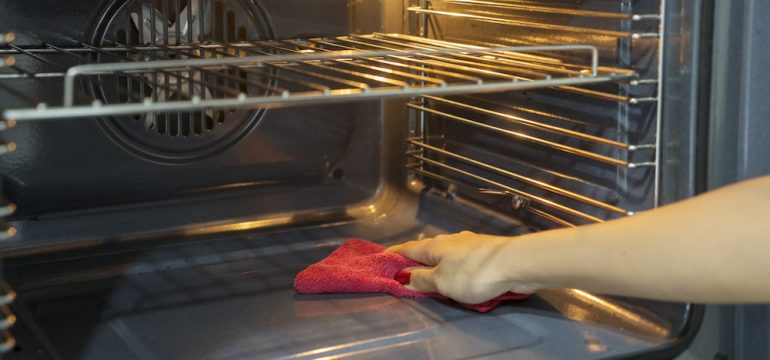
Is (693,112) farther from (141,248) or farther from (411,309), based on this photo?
(141,248)

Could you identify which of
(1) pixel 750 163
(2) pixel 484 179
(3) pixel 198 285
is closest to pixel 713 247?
(1) pixel 750 163

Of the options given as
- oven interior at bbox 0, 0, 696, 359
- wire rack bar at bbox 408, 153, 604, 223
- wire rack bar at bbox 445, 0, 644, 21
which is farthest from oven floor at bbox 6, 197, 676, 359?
wire rack bar at bbox 445, 0, 644, 21

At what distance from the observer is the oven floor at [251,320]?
3.44 feet

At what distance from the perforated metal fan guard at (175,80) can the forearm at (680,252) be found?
0.56m

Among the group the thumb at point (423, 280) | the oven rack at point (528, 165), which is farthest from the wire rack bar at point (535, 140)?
the thumb at point (423, 280)

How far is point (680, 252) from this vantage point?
0.89m

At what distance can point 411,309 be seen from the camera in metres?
1.17

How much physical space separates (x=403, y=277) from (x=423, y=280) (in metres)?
0.05

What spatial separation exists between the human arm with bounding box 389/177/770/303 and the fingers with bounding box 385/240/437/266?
0.14 metres

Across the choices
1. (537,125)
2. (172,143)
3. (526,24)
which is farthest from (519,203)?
(172,143)

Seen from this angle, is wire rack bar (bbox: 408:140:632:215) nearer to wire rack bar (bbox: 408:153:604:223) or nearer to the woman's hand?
wire rack bar (bbox: 408:153:604:223)

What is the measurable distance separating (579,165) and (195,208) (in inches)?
22.3

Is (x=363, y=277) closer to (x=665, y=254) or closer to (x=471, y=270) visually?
(x=471, y=270)

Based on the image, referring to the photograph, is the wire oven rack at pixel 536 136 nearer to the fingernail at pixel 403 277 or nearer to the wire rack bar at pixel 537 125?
the wire rack bar at pixel 537 125
